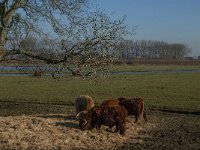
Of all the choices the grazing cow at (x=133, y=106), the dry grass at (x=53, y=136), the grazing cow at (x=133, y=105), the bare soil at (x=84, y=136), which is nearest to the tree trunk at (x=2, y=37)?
the bare soil at (x=84, y=136)

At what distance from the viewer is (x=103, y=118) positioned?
54.4 feet

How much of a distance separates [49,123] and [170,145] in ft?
15.3

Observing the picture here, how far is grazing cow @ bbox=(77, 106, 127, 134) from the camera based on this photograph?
16506mm

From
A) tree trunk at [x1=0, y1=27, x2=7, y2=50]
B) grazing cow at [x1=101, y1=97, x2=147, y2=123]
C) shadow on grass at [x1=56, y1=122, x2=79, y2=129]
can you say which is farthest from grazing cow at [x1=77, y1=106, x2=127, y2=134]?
tree trunk at [x1=0, y1=27, x2=7, y2=50]

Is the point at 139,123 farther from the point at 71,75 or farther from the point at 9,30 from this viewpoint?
the point at 9,30

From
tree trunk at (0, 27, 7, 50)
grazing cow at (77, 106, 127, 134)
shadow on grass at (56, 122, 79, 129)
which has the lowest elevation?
shadow on grass at (56, 122, 79, 129)

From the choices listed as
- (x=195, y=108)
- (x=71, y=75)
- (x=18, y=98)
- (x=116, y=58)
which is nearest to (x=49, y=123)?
→ (x=71, y=75)

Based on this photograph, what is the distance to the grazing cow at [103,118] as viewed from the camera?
16.5m

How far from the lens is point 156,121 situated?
2048cm

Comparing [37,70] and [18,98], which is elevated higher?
[37,70]

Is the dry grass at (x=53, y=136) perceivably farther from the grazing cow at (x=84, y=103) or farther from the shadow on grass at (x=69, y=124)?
the grazing cow at (x=84, y=103)

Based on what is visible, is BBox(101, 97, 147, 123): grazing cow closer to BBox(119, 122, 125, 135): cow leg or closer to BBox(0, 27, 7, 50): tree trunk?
BBox(119, 122, 125, 135): cow leg

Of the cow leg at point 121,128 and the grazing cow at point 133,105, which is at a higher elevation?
the grazing cow at point 133,105

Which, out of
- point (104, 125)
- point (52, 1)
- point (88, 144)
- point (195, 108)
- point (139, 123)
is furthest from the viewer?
point (195, 108)
